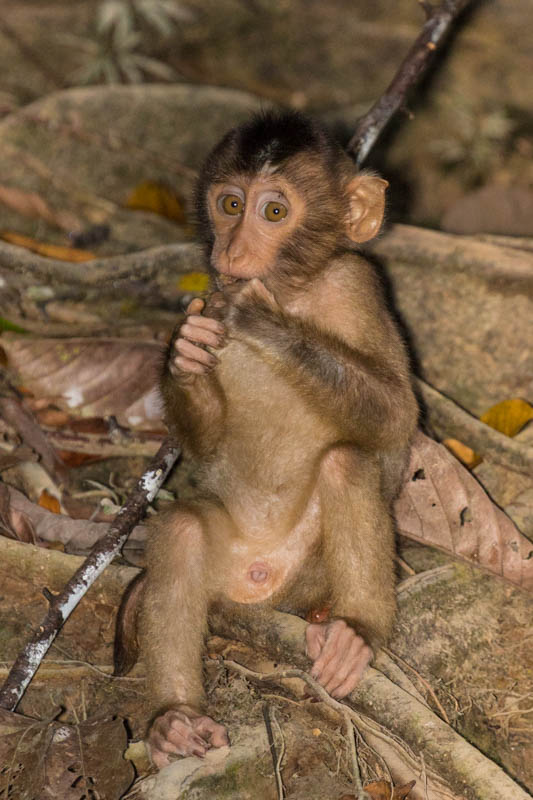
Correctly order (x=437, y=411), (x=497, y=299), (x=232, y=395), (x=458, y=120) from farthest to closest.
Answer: (x=458, y=120) → (x=497, y=299) → (x=437, y=411) → (x=232, y=395)

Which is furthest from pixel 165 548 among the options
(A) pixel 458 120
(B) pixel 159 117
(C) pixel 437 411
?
(A) pixel 458 120

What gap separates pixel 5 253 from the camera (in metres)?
6.09

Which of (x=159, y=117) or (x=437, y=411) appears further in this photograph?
(x=159, y=117)

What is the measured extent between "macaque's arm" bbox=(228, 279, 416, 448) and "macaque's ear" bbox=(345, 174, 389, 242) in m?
0.55

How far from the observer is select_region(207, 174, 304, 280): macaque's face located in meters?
3.99

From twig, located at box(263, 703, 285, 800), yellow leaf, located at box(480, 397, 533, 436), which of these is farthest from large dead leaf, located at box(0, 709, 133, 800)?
yellow leaf, located at box(480, 397, 533, 436)

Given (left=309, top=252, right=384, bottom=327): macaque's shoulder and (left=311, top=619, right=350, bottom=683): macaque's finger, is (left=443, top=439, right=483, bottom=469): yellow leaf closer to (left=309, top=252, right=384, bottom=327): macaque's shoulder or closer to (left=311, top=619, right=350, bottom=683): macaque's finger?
(left=309, top=252, right=384, bottom=327): macaque's shoulder

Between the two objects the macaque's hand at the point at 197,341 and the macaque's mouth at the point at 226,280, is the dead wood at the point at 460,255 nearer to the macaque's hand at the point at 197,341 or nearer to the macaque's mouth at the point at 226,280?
the macaque's mouth at the point at 226,280

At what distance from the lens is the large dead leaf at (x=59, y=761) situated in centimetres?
348

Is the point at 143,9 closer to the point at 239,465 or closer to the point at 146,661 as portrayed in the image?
the point at 239,465

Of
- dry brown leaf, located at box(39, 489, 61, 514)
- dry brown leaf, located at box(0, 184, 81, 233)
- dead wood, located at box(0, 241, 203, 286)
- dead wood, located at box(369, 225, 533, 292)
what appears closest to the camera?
dry brown leaf, located at box(39, 489, 61, 514)

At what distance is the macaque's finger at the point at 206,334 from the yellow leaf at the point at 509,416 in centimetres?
219

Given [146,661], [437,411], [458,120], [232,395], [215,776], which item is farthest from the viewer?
[458,120]

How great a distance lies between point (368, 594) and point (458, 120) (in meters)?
6.76
